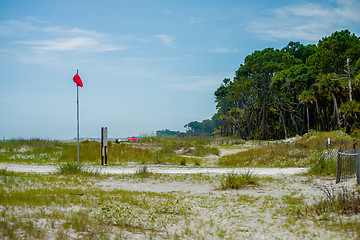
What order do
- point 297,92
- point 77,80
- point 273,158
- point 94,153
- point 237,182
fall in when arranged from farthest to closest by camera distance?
point 297,92
point 94,153
point 273,158
point 77,80
point 237,182

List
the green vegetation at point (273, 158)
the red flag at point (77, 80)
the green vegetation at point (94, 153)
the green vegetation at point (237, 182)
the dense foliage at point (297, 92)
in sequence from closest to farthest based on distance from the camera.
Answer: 1. the green vegetation at point (237, 182)
2. the red flag at point (77, 80)
3. the green vegetation at point (273, 158)
4. the green vegetation at point (94, 153)
5. the dense foliage at point (297, 92)

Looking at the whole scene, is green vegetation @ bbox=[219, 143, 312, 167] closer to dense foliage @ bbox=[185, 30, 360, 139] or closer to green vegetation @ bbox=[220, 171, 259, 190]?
green vegetation @ bbox=[220, 171, 259, 190]

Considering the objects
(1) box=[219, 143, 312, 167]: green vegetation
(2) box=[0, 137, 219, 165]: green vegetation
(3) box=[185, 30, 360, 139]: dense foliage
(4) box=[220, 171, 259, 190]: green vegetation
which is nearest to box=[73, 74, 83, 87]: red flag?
(2) box=[0, 137, 219, 165]: green vegetation

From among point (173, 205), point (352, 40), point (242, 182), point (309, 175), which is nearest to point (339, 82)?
point (352, 40)

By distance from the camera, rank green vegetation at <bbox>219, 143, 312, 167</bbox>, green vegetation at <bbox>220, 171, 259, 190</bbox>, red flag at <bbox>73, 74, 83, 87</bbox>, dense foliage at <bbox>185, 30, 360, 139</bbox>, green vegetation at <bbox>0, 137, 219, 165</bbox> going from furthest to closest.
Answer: dense foliage at <bbox>185, 30, 360, 139</bbox>, green vegetation at <bbox>0, 137, 219, 165</bbox>, green vegetation at <bbox>219, 143, 312, 167</bbox>, red flag at <bbox>73, 74, 83, 87</bbox>, green vegetation at <bbox>220, 171, 259, 190</bbox>

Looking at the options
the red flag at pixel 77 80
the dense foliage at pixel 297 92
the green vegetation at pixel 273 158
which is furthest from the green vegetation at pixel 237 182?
the dense foliage at pixel 297 92

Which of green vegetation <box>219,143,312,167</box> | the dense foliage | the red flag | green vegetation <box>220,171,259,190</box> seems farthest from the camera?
the dense foliage

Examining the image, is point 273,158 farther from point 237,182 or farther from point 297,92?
point 297,92

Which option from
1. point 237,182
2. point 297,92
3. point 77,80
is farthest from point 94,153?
point 297,92

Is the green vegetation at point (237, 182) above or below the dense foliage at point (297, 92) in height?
below

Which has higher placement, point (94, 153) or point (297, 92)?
point (297, 92)

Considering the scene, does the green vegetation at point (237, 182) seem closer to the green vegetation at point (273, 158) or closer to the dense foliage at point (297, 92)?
the green vegetation at point (273, 158)

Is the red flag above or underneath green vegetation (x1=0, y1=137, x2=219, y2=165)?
above

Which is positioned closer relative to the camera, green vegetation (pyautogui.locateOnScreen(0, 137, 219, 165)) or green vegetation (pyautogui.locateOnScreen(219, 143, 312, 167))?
green vegetation (pyautogui.locateOnScreen(219, 143, 312, 167))
